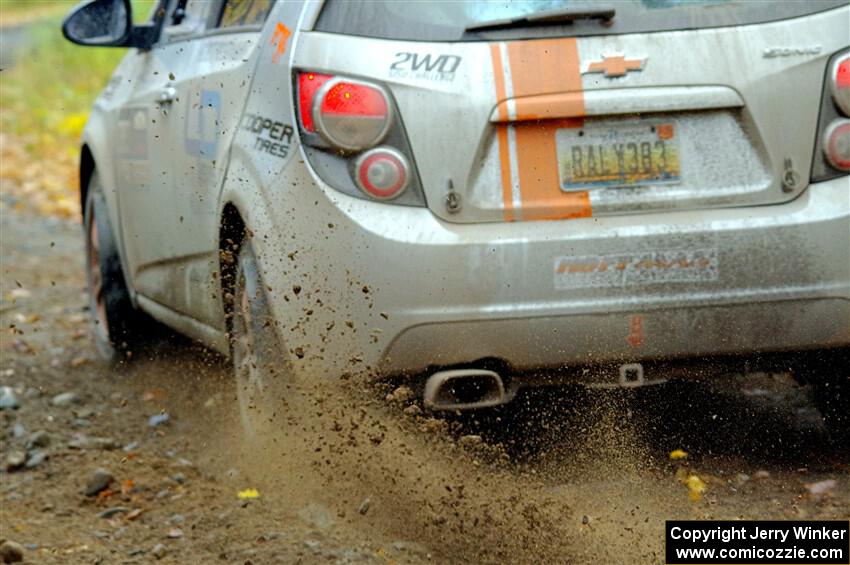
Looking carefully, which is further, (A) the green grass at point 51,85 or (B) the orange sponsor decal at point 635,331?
(A) the green grass at point 51,85

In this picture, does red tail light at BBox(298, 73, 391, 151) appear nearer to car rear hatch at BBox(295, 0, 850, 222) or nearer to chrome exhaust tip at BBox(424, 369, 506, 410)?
car rear hatch at BBox(295, 0, 850, 222)

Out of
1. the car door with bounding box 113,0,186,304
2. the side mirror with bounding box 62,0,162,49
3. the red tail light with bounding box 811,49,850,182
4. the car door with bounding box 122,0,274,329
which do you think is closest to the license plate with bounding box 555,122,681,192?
the red tail light with bounding box 811,49,850,182

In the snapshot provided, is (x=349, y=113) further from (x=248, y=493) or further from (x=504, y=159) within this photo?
(x=248, y=493)

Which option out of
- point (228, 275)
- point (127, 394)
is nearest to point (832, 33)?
point (228, 275)

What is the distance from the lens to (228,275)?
16.4 ft

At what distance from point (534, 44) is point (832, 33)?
0.79 meters

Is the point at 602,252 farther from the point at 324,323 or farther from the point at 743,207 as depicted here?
the point at 324,323

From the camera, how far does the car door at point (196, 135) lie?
495cm

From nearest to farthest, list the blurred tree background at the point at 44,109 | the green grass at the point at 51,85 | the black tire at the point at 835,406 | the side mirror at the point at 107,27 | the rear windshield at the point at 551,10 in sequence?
the rear windshield at the point at 551,10, the black tire at the point at 835,406, the side mirror at the point at 107,27, the blurred tree background at the point at 44,109, the green grass at the point at 51,85

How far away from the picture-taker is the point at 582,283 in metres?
4.16

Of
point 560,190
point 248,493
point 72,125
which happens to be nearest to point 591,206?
point 560,190

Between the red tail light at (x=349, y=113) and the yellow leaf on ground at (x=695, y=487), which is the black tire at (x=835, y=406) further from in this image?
the red tail light at (x=349, y=113)

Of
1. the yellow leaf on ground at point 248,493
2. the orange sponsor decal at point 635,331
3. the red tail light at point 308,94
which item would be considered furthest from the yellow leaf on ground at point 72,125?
the orange sponsor decal at point 635,331

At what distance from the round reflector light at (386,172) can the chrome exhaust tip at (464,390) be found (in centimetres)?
51
